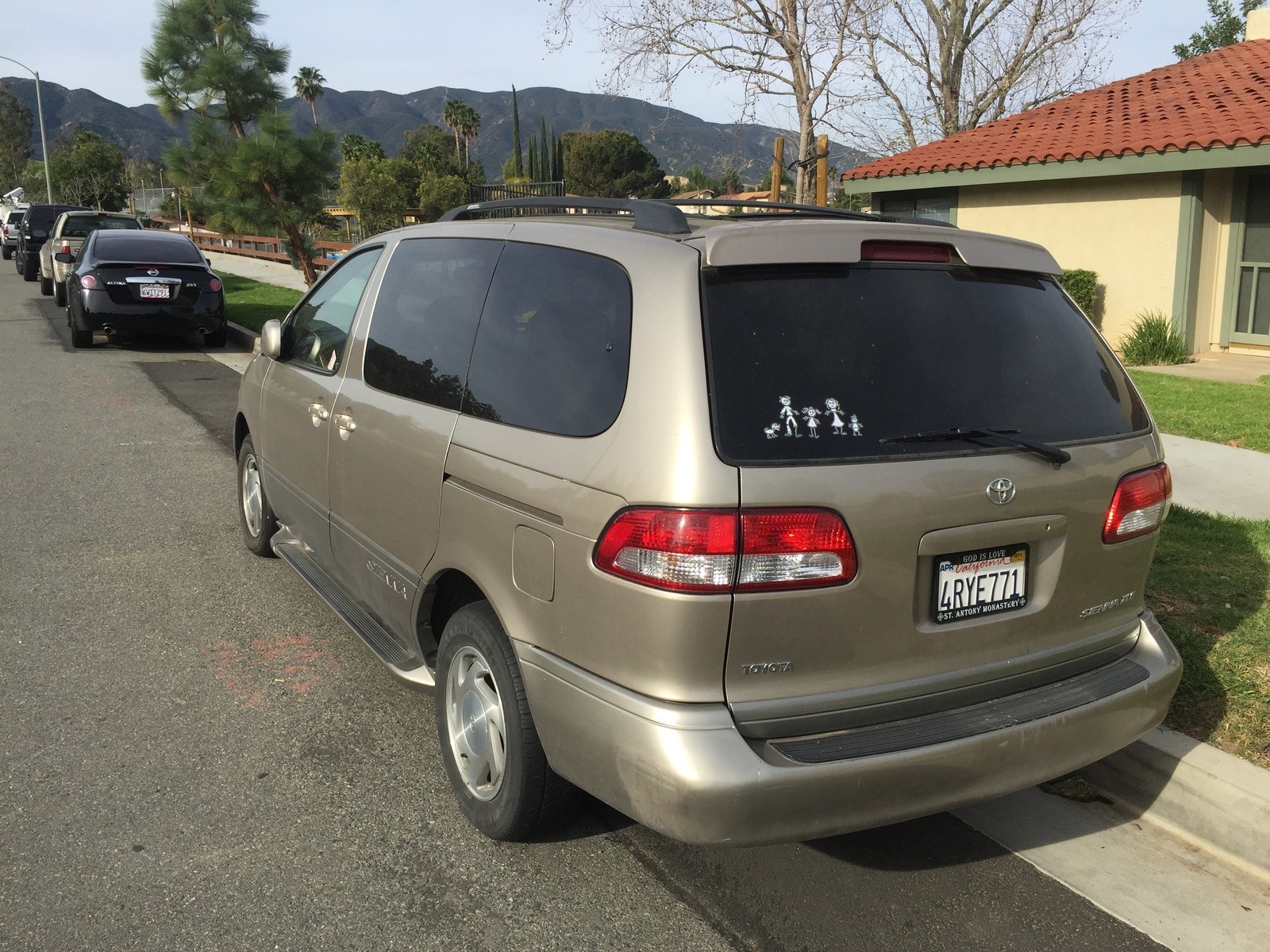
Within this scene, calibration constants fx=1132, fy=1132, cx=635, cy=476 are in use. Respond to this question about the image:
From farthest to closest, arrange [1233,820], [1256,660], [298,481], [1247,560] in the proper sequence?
[1247,560]
[298,481]
[1256,660]
[1233,820]

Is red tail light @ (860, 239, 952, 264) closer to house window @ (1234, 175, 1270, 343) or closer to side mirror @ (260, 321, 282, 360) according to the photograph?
side mirror @ (260, 321, 282, 360)

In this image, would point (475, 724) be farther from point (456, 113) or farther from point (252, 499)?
point (456, 113)

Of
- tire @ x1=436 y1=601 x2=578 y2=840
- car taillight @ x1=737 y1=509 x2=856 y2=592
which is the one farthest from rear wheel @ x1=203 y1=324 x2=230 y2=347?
car taillight @ x1=737 y1=509 x2=856 y2=592

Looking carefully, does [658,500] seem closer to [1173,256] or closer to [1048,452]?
[1048,452]

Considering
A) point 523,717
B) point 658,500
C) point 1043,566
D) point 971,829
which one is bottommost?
point 971,829

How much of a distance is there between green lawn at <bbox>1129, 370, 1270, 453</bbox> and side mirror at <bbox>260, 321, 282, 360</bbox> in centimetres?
572

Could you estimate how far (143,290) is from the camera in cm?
1414

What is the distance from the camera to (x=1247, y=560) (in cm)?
552

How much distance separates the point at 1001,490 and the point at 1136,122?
13.9 m

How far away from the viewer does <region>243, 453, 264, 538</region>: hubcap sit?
586 centimetres

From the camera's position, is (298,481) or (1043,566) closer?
(1043,566)

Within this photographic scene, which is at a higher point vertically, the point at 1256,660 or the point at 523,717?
the point at 523,717

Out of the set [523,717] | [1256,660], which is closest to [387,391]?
[523,717]

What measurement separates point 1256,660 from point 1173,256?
11.1 meters
